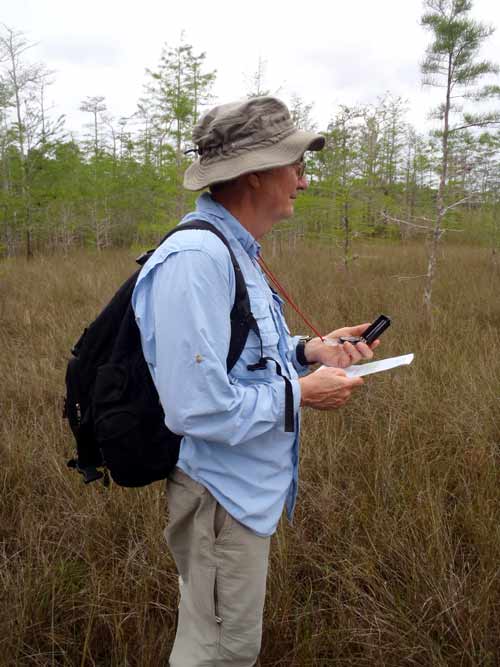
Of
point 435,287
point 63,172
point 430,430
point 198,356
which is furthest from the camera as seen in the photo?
point 63,172

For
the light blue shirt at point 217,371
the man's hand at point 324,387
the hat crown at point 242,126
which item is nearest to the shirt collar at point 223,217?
the light blue shirt at point 217,371

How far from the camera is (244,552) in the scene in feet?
4.08

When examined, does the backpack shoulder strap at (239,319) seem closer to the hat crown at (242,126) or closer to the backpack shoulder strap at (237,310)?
the backpack shoulder strap at (237,310)

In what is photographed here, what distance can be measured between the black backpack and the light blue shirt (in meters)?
0.05

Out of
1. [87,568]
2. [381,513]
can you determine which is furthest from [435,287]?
[87,568]

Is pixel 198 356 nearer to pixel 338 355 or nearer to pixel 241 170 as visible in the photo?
pixel 241 170

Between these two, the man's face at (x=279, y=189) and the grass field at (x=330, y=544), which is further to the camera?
the grass field at (x=330, y=544)

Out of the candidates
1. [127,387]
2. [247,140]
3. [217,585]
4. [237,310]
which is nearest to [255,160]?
[247,140]

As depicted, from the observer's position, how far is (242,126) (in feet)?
4.03

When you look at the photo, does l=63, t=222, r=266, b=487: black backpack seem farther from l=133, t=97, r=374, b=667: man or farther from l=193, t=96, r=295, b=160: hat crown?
l=193, t=96, r=295, b=160: hat crown

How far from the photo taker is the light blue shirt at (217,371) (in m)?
1.04

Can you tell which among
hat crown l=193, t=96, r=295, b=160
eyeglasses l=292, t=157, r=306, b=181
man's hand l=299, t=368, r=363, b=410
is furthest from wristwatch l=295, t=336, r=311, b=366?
hat crown l=193, t=96, r=295, b=160

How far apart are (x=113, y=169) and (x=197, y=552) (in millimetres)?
22821

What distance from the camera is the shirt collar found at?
1.27m
